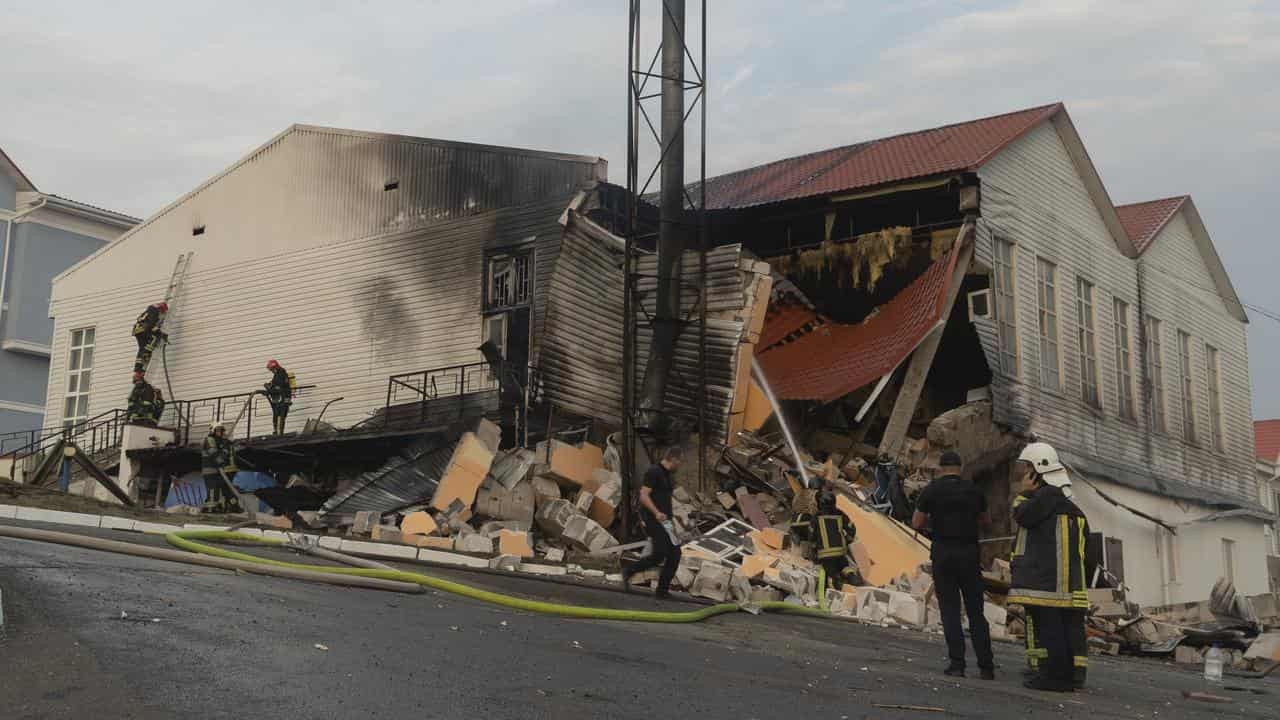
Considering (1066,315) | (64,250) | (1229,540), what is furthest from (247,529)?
(64,250)

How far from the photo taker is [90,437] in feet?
92.6

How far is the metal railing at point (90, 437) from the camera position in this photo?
2711 cm

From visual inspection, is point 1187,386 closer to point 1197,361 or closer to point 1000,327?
point 1197,361

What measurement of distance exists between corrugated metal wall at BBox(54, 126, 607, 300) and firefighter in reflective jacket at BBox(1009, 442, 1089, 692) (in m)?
14.1

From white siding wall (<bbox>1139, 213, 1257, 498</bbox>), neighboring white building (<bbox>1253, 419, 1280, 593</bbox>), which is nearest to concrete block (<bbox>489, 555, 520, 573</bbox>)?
white siding wall (<bbox>1139, 213, 1257, 498</bbox>)

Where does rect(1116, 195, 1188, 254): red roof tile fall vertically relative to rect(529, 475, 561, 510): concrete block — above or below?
above

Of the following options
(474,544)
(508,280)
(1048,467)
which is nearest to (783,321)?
(508,280)

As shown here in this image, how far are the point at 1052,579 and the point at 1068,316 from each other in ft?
60.2

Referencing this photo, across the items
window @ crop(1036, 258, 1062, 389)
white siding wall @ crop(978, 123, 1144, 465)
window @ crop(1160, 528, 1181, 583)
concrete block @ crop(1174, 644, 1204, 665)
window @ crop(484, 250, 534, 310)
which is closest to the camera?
concrete block @ crop(1174, 644, 1204, 665)

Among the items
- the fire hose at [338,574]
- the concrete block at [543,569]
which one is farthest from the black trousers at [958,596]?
the concrete block at [543,569]

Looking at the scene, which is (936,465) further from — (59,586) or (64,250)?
(64,250)

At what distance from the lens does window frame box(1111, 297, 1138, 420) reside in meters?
27.2

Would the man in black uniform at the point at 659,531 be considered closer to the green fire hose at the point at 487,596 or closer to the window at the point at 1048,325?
the green fire hose at the point at 487,596

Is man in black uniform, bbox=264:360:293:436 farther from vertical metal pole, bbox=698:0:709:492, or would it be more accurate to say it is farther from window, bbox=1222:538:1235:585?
window, bbox=1222:538:1235:585
